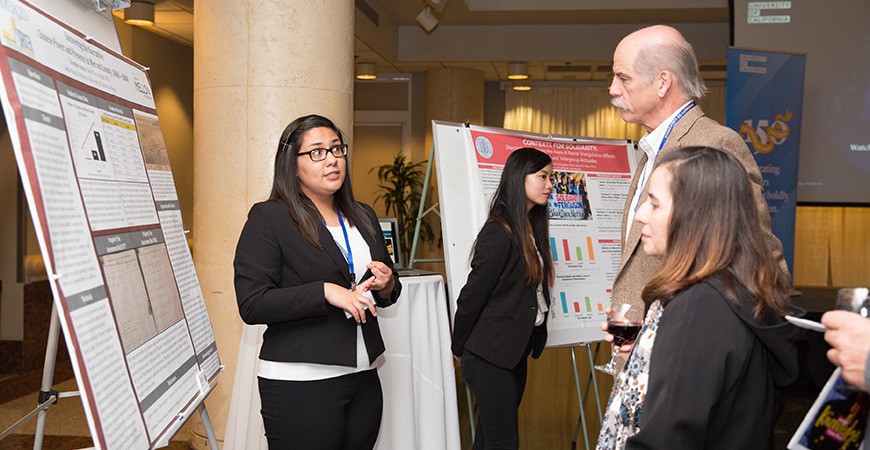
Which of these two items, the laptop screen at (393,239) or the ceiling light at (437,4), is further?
the ceiling light at (437,4)

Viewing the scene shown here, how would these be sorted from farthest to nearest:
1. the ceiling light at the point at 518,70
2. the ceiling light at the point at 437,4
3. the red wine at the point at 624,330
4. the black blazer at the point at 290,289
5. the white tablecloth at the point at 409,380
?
the ceiling light at the point at 518,70, the ceiling light at the point at 437,4, the white tablecloth at the point at 409,380, the black blazer at the point at 290,289, the red wine at the point at 624,330

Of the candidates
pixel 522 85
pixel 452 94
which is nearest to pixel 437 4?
pixel 452 94

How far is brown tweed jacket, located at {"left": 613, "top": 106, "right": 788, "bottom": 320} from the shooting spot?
2008 mm

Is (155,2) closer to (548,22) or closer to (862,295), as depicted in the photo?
(548,22)

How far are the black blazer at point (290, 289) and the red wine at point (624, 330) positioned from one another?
87cm

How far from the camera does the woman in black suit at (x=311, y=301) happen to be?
2.31m

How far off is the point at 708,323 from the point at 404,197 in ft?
31.9

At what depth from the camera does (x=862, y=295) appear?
1.30 metres

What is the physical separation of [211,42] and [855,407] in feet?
10.8

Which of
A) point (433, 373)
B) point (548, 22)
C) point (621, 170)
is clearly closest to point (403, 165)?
point (548, 22)

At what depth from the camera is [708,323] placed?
1453 millimetres

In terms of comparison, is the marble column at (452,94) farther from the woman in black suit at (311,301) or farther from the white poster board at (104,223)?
the white poster board at (104,223)

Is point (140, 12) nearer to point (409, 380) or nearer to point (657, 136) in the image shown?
point (409, 380)

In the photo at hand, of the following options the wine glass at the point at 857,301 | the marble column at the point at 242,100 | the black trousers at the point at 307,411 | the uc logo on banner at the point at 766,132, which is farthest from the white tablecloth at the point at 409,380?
the uc logo on banner at the point at 766,132
